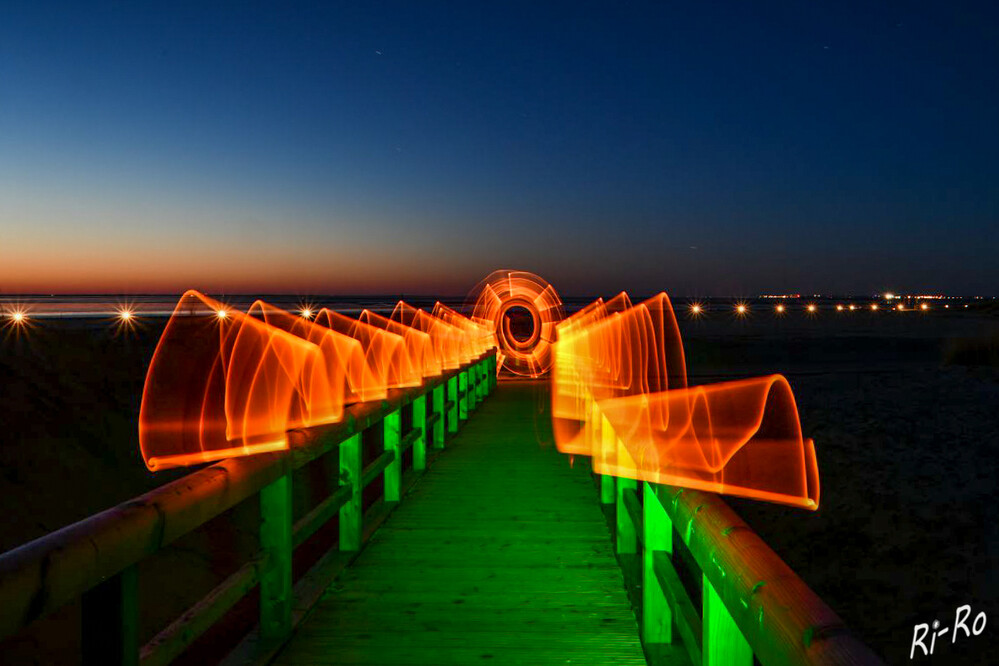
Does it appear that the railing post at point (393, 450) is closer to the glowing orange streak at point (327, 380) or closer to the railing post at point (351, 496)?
the glowing orange streak at point (327, 380)

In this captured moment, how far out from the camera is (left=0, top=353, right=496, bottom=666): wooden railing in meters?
1.49

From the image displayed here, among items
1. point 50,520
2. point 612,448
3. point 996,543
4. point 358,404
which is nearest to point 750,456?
point 996,543

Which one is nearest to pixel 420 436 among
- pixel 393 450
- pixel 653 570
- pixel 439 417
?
pixel 439 417

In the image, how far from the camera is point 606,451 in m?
4.84

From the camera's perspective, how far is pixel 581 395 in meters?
10.6

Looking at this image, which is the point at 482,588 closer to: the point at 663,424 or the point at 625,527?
the point at 625,527

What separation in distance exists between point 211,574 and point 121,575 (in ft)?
25.9

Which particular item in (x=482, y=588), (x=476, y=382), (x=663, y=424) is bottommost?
(x=482, y=588)

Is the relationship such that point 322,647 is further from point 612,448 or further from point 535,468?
point 535,468

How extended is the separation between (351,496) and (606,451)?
168 cm

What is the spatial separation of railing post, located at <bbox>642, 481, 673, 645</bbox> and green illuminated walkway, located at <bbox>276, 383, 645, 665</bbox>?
0.16 m

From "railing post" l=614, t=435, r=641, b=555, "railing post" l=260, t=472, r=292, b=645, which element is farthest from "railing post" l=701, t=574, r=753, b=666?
"railing post" l=614, t=435, r=641, b=555

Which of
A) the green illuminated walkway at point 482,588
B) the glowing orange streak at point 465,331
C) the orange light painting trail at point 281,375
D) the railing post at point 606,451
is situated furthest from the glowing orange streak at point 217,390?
the glowing orange streak at point 465,331

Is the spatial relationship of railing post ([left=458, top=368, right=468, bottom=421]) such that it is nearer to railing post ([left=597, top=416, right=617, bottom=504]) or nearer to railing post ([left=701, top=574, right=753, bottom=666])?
railing post ([left=597, top=416, right=617, bottom=504])
